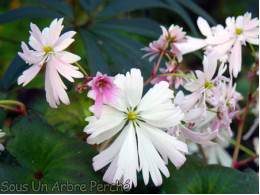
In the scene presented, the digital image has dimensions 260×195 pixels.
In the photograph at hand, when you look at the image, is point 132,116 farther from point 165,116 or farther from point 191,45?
point 191,45

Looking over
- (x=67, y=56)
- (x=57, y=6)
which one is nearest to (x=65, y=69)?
(x=67, y=56)

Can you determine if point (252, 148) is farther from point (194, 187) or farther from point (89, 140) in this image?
point (89, 140)

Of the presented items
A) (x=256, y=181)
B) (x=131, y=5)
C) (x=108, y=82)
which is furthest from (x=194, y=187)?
(x=131, y=5)

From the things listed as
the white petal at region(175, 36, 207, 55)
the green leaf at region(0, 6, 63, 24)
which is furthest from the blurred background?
the white petal at region(175, 36, 207, 55)

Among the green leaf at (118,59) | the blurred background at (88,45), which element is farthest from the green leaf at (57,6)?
the green leaf at (118,59)

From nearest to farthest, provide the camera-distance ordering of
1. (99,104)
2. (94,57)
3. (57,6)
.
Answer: (99,104), (94,57), (57,6)

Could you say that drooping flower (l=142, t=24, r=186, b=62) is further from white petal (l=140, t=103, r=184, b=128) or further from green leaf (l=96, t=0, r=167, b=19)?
green leaf (l=96, t=0, r=167, b=19)
